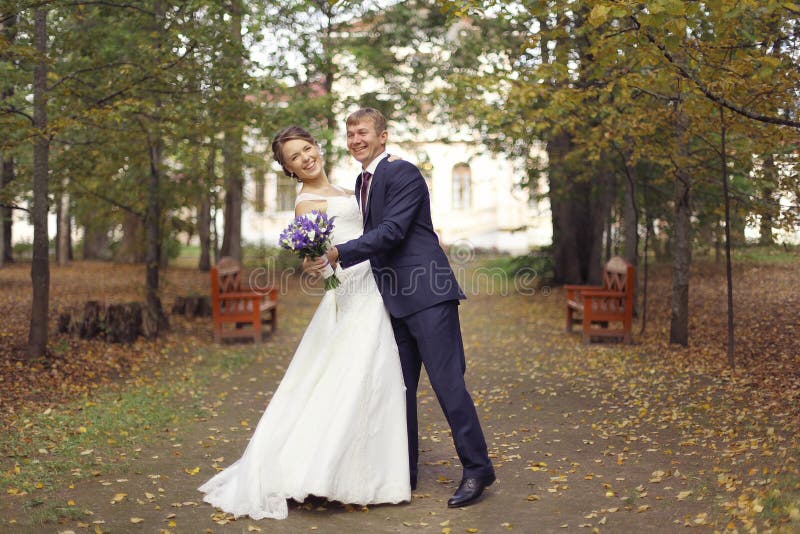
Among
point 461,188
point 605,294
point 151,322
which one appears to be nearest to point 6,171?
point 151,322

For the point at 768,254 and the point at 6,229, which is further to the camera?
the point at 6,229

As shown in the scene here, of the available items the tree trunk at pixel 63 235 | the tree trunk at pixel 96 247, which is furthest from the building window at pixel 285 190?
the tree trunk at pixel 63 235

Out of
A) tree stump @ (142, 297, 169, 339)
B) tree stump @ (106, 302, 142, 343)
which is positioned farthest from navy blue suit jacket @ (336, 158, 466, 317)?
tree stump @ (142, 297, 169, 339)

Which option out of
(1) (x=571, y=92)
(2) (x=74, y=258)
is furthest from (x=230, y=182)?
(1) (x=571, y=92)

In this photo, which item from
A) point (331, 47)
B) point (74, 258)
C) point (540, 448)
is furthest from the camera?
point (74, 258)

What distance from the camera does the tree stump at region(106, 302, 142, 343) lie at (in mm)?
11633

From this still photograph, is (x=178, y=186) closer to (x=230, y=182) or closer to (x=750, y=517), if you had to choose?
(x=230, y=182)

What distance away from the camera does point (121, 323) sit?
1170cm

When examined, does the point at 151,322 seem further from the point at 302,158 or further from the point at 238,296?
the point at 302,158

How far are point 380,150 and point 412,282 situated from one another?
86 centimetres

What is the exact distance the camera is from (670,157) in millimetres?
10594

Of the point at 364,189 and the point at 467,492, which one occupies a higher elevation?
the point at 364,189

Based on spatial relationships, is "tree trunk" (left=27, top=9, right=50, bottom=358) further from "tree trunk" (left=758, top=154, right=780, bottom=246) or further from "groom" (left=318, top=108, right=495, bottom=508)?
"tree trunk" (left=758, top=154, right=780, bottom=246)

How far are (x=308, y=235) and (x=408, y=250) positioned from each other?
65 cm
